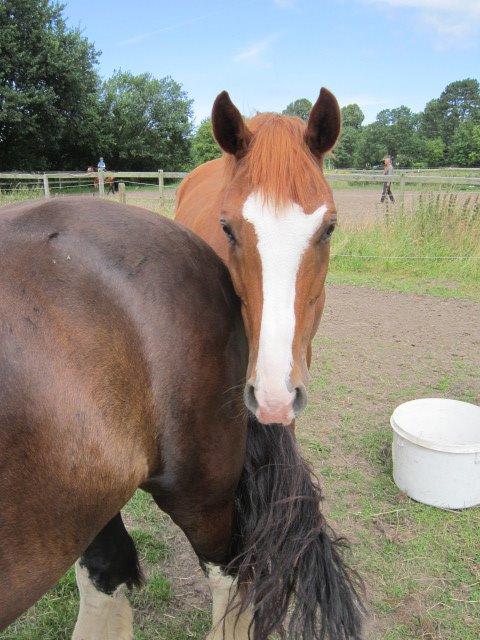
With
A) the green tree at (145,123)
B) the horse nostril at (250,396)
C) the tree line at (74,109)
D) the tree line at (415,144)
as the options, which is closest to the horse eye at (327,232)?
the horse nostril at (250,396)

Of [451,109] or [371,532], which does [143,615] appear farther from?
[451,109]

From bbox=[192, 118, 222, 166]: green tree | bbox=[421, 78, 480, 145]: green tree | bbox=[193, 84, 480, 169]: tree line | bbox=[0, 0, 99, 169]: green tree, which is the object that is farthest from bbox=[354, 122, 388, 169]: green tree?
bbox=[0, 0, 99, 169]: green tree

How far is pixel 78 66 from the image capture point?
92.4 ft

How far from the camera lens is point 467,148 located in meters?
54.8

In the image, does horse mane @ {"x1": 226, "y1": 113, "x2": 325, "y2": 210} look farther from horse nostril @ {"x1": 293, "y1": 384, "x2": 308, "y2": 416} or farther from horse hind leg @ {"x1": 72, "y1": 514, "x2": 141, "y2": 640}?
horse hind leg @ {"x1": 72, "y1": 514, "x2": 141, "y2": 640}

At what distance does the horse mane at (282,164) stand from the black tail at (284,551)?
80cm

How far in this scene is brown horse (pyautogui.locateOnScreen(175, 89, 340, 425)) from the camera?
129 centimetres

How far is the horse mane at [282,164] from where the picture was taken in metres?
1.42

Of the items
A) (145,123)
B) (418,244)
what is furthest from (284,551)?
(145,123)

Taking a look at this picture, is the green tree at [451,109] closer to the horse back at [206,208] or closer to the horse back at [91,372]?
the horse back at [206,208]

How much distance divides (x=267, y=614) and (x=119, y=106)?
3558cm

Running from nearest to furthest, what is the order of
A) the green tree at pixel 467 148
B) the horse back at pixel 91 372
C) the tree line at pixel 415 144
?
the horse back at pixel 91 372 < the green tree at pixel 467 148 < the tree line at pixel 415 144

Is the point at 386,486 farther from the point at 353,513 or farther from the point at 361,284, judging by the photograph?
the point at 361,284

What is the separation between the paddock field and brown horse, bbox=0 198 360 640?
0.50m
